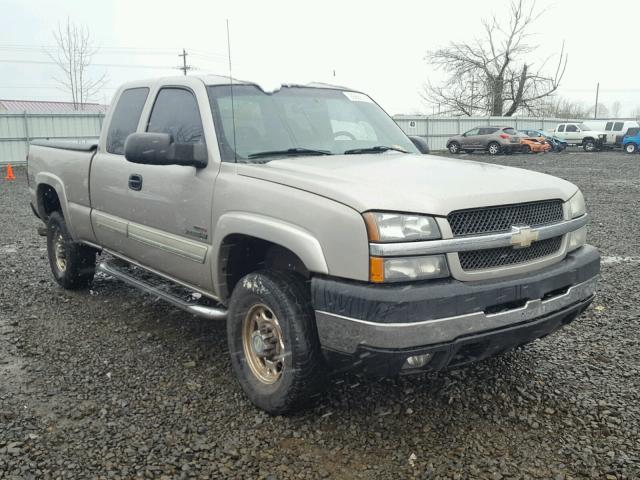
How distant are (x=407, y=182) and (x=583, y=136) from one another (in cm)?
3582

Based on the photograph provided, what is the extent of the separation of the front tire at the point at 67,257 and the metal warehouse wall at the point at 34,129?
60.4 feet

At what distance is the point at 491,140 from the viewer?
1222 inches

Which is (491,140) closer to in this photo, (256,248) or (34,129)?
(34,129)

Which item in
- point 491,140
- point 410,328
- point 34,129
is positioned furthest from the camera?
point 491,140

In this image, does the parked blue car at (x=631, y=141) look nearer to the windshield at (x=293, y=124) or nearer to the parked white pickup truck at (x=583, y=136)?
the parked white pickup truck at (x=583, y=136)

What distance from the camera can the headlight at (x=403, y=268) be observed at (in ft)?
8.75

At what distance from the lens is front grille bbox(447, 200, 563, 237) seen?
9.26 feet

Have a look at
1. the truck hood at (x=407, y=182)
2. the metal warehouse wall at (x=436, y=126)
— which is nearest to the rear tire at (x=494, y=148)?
the metal warehouse wall at (x=436, y=126)

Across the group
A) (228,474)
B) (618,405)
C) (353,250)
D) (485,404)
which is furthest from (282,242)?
(618,405)

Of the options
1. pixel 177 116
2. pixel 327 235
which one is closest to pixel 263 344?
pixel 327 235

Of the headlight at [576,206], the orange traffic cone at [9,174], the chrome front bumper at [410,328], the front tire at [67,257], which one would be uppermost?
the headlight at [576,206]

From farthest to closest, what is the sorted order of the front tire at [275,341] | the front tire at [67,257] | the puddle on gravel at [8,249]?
the puddle on gravel at [8,249] < the front tire at [67,257] < the front tire at [275,341]

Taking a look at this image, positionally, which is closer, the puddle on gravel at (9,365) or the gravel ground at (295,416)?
the gravel ground at (295,416)

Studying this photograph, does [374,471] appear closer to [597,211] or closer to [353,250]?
[353,250]
